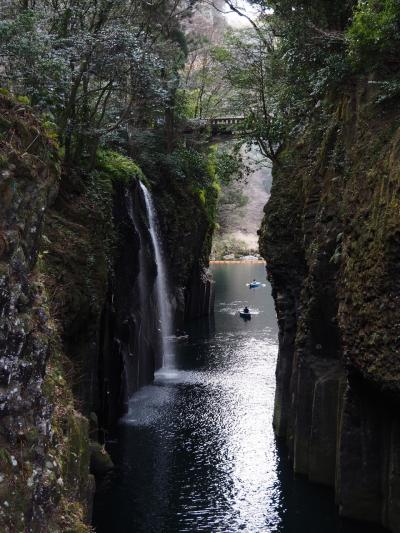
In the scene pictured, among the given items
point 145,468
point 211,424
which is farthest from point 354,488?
point 211,424

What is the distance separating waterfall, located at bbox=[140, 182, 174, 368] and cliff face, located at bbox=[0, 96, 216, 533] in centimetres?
546

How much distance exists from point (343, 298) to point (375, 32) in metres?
6.71

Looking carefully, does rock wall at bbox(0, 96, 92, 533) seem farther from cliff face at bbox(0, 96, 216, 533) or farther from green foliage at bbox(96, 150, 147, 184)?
green foliage at bbox(96, 150, 147, 184)

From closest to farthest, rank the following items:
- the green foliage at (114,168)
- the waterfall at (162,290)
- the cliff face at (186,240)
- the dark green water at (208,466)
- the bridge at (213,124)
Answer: the dark green water at (208,466), the green foliage at (114,168), the waterfall at (162,290), the cliff face at (186,240), the bridge at (213,124)

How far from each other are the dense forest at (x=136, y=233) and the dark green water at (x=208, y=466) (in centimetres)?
79

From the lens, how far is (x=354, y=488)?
14.3m

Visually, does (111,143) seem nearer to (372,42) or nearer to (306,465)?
(372,42)

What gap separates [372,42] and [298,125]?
289 inches

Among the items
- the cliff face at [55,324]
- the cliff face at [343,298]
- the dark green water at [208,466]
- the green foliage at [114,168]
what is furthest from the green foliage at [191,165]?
the cliff face at [343,298]

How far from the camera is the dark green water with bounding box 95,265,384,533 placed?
48.2 ft

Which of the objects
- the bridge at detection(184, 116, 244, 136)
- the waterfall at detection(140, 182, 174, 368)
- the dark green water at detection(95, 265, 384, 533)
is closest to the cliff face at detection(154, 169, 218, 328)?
the waterfall at detection(140, 182, 174, 368)

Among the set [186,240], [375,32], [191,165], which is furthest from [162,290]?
[375,32]

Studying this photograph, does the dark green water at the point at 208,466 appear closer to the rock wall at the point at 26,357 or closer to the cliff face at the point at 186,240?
the rock wall at the point at 26,357

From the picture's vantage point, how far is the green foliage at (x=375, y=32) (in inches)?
530
